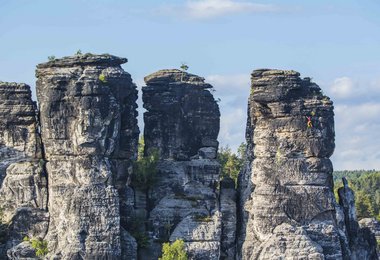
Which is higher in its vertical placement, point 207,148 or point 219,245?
point 207,148

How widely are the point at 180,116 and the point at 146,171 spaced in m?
3.74

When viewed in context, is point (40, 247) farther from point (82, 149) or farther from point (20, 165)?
point (82, 149)

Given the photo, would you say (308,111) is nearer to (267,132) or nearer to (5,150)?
(267,132)

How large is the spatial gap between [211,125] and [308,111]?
6.06m

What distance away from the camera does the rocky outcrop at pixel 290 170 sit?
69.5 meters

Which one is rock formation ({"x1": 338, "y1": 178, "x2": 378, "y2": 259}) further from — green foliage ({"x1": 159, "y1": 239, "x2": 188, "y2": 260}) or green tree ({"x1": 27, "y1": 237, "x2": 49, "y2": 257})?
green tree ({"x1": 27, "y1": 237, "x2": 49, "y2": 257})

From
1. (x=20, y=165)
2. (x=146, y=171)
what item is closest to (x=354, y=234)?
(x=146, y=171)

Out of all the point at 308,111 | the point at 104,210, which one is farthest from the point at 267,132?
the point at 104,210

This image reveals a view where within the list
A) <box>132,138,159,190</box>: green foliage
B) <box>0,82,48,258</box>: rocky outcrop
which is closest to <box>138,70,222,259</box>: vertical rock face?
<box>132,138,159,190</box>: green foliage

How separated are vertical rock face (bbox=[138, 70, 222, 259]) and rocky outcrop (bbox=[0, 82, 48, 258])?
21.4 feet

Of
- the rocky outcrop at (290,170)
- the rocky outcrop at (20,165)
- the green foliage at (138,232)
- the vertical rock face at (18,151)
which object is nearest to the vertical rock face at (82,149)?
the rocky outcrop at (20,165)

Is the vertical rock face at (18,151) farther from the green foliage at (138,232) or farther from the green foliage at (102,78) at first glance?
the green foliage at (138,232)

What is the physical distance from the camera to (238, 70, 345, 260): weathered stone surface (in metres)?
69.4

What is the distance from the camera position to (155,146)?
73.1 m
